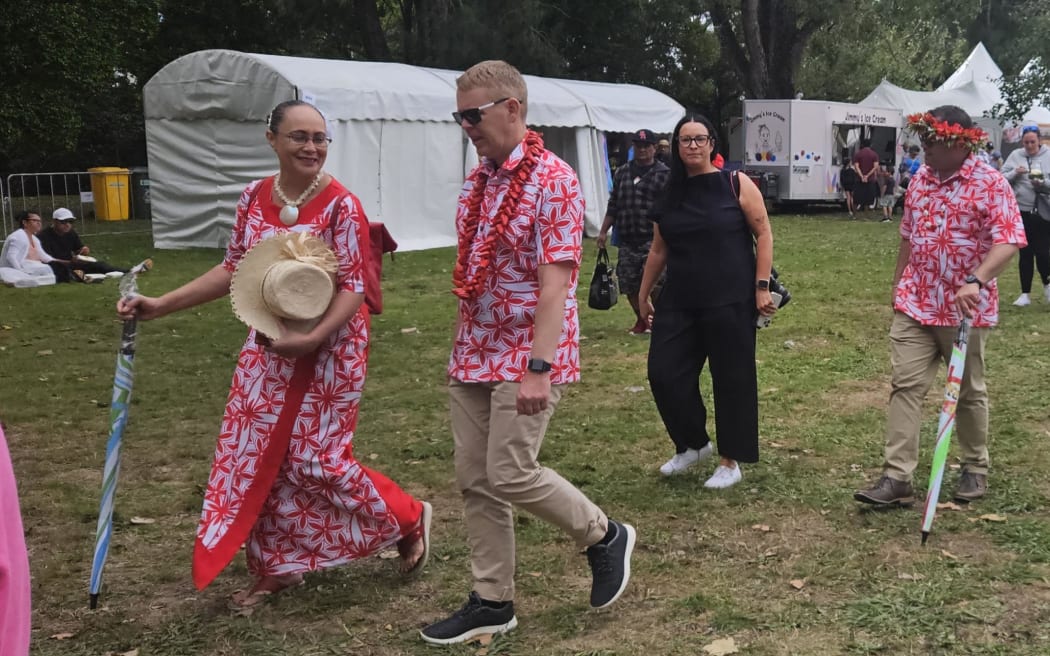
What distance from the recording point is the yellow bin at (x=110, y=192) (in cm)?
2620

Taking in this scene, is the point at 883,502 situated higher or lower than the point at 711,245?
lower

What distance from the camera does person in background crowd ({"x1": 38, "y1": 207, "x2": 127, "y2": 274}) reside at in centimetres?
1487

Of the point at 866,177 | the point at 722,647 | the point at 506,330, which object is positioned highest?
→ the point at 866,177

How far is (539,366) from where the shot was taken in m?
3.56

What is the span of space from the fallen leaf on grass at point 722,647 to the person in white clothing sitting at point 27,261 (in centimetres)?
1268

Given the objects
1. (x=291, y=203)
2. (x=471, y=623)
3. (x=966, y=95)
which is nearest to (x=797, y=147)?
(x=966, y=95)

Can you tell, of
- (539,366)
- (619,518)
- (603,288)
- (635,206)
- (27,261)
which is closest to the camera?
(539,366)

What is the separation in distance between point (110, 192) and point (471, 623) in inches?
979

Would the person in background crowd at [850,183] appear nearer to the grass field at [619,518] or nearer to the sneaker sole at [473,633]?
the grass field at [619,518]

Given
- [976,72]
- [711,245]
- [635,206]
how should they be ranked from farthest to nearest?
[976,72], [635,206], [711,245]

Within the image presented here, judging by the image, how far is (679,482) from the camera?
A: 5750 mm

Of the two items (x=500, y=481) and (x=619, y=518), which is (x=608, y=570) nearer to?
(x=500, y=481)

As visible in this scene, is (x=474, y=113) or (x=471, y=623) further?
(x=471, y=623)

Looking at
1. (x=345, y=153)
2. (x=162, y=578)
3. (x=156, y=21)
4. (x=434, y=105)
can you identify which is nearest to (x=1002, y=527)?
(x=162, y=578)
